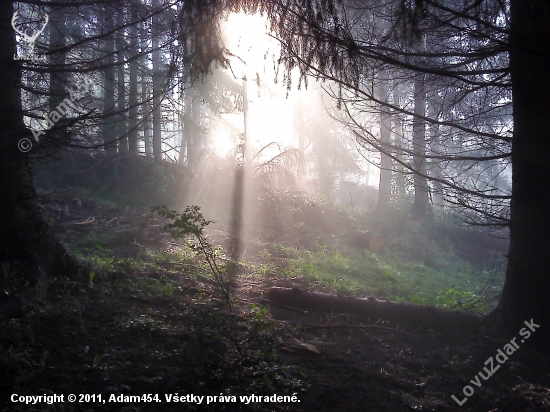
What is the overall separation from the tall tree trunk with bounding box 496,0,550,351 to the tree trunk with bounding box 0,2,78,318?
5872 mm

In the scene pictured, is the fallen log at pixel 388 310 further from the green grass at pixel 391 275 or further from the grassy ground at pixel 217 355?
the green grass at pixel 391 275

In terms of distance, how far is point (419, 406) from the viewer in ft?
12.8

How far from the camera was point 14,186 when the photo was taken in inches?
216

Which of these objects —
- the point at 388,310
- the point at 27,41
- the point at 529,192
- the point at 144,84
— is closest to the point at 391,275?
the point at 388,310

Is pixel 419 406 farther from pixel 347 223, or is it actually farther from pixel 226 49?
pixel 347 223

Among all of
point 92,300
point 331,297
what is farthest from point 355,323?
point 92,300

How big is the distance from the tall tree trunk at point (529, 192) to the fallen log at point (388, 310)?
0.66 m

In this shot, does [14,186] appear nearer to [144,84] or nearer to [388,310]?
[388,310]

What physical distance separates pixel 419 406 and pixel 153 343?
104 inches

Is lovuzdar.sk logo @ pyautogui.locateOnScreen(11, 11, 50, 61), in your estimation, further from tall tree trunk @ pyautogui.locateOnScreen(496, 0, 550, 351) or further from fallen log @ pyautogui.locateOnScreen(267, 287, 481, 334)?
tall tree trunk @ pyautogui.locateOnScreen(496, 0, 550, 351)

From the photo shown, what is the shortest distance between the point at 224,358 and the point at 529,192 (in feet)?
13.3

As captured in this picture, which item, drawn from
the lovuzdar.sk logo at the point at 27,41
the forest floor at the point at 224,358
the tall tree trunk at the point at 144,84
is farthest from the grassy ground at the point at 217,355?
the lovuzdar.sk logo at the point at 27,41

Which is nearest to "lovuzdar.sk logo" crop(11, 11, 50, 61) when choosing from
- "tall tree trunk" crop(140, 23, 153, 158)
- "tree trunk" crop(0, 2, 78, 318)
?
"tree trunk" crop(0, 2, 78, 318)

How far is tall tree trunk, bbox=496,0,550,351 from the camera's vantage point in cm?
499
